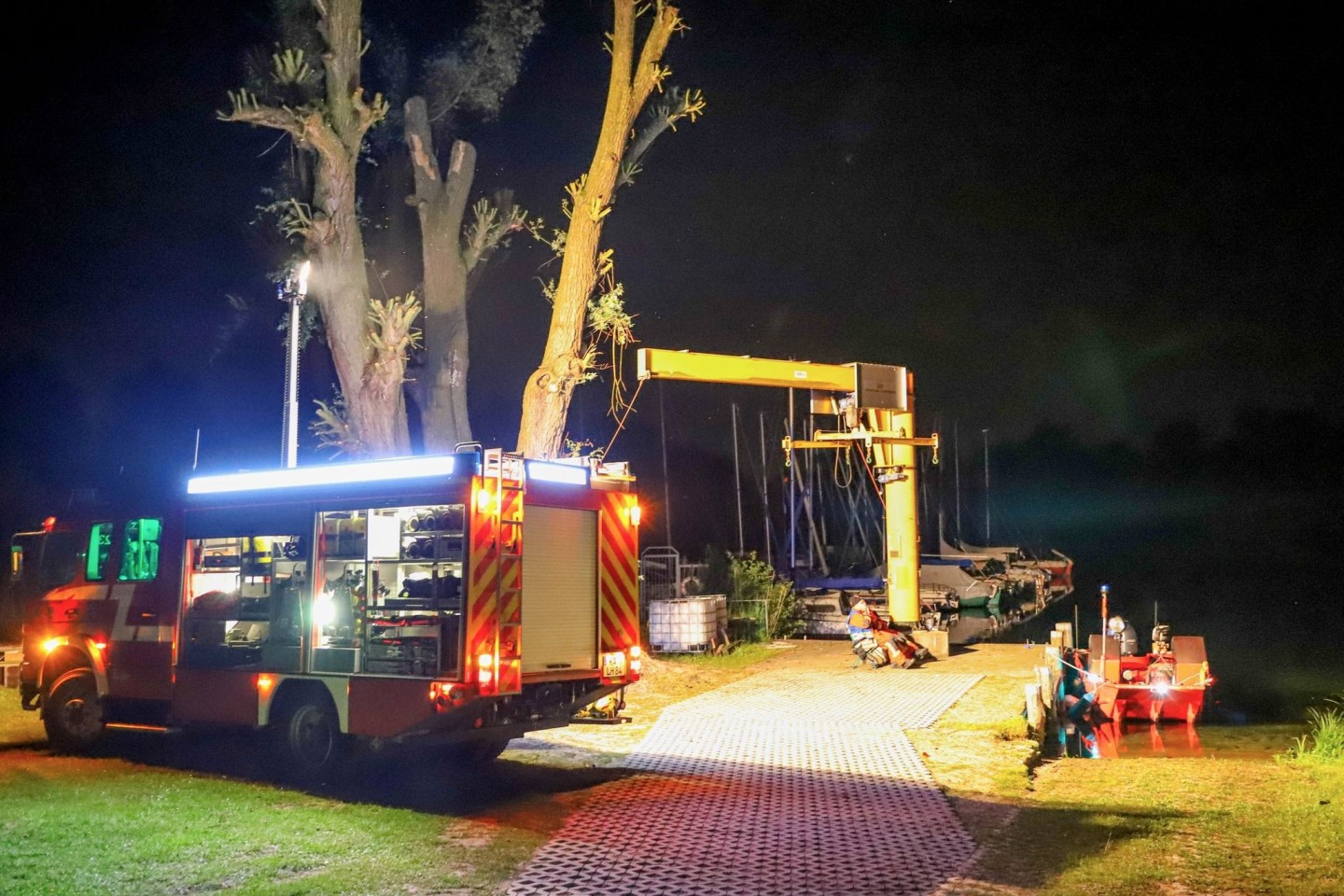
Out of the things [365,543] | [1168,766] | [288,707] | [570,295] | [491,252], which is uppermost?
[491,252]

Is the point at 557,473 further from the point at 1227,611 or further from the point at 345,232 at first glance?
the point at 1227,611

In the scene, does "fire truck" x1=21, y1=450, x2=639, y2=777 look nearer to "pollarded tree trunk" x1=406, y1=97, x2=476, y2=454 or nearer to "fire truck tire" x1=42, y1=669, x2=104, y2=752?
"fire truck tire" x1=42, y1=669, x2=104, y2=752

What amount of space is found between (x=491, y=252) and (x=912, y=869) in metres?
12.6

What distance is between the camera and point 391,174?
57.1 ft

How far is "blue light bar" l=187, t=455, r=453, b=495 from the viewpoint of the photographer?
10.1 m

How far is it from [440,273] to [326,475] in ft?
22.0

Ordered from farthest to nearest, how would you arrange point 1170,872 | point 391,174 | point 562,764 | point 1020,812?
point 391,174 → point 562,764 → point 1020,812 → point 1170,872

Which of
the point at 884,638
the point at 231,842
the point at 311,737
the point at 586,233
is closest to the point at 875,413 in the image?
the point at 884,638

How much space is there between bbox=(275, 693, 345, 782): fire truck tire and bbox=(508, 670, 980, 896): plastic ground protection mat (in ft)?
8.50

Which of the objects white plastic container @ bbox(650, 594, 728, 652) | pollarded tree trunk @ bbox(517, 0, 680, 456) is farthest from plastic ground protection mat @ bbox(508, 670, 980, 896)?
white plastic container @ bbox(650, 594, 728, 652)

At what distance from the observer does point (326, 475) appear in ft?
35.8

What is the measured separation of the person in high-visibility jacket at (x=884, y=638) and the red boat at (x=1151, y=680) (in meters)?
2.95

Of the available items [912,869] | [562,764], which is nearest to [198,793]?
[562,764]

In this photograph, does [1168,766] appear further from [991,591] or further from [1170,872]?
[991,591]
